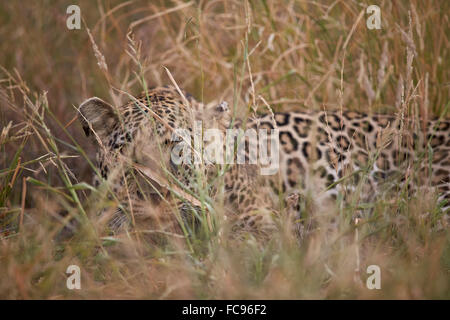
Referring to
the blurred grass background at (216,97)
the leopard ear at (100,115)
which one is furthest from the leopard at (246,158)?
the blurred grass background at (216,97)

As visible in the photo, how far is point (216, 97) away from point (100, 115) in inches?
80.1

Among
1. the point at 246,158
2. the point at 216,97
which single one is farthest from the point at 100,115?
the point at 216,97

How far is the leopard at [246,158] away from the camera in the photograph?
112 inches

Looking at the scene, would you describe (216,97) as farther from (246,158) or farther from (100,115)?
(100,115)

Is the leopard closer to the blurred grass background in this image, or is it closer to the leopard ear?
the leopard ear

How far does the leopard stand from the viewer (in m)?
2.84

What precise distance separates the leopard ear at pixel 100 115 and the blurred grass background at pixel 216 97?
10 centimetres

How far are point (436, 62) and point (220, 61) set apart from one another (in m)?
1.95

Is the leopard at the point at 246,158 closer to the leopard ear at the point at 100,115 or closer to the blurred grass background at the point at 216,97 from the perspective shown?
the leopard ear at the point at 100,115

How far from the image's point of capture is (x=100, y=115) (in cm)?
340

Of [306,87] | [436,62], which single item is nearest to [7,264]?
[306,87]

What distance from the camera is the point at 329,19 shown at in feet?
16.1

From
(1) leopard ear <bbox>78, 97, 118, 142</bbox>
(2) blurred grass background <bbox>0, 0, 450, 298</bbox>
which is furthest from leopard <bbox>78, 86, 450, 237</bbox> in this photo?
(2) blurred grass background <bbox>0, 0, 450, 298</bbox>

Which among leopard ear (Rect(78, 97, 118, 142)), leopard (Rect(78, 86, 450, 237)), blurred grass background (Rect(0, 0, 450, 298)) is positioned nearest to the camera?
blurred grass background (Rect(0, 0, 450, 298))
